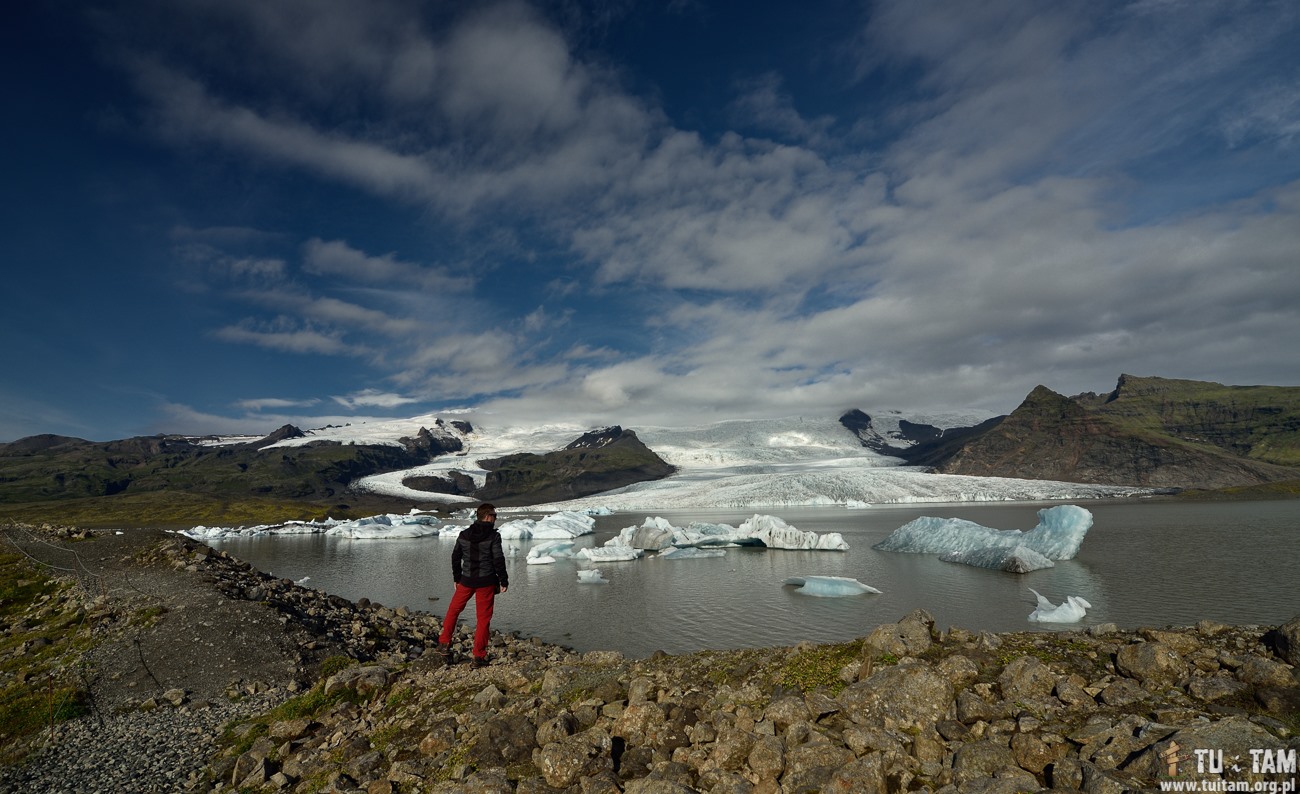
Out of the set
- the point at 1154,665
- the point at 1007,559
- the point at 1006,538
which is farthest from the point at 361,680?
the point at 1006,538

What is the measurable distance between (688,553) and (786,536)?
7658mm

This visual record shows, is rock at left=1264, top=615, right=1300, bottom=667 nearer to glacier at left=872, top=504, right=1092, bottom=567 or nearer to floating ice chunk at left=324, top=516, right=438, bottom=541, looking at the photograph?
glacier at left=872, top=504, right=1092, bottom=567

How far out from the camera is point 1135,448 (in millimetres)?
153375

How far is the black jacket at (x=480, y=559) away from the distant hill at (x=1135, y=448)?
572 ft

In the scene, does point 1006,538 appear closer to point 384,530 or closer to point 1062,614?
point 1062,614

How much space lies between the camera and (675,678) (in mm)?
8234

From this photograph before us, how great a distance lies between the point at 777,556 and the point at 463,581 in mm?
35156

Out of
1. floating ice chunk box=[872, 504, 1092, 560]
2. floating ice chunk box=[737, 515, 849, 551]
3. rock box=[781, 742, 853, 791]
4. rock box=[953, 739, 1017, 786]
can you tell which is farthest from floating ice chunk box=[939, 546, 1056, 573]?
rock box=[781, 742, 853, 791]

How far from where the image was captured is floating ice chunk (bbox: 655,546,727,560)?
44.8 metres

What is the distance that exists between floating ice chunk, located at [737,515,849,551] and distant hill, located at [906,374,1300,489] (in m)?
140

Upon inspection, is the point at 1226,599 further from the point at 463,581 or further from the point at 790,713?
the point at 463,581

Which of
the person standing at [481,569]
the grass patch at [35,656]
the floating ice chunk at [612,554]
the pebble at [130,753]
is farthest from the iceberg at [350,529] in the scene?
the person standing at [481,569]

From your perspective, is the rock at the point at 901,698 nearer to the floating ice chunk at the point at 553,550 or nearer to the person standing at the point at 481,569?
the person standing at the point at 481,569

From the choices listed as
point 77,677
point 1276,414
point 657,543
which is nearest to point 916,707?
point 77,677
